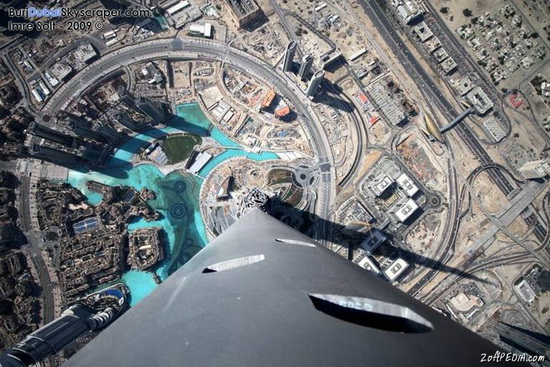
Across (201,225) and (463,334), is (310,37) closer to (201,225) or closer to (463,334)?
(201,225)

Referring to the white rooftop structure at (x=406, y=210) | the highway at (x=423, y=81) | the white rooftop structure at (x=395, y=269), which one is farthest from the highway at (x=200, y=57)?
the highway at (x=423, y=81)

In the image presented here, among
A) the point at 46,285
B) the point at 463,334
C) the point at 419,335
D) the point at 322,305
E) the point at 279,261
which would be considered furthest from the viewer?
the point at 46,285

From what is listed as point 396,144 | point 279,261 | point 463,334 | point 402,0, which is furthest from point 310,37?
point 463,334

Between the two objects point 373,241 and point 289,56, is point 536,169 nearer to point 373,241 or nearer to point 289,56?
point 373,241

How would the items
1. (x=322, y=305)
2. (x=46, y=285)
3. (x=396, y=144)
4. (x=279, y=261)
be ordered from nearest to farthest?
(x=322, y=305)
(x=279, y=261)
(x=46, y=285)
(x=396, y=144)

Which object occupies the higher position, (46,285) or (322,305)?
(46,285)
